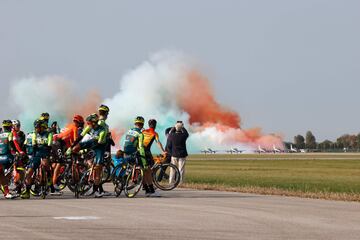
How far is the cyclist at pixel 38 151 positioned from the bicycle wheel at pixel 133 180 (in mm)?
2109

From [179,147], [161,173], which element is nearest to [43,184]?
[161,173]

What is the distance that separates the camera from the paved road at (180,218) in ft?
35.7

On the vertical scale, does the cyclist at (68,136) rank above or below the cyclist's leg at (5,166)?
above

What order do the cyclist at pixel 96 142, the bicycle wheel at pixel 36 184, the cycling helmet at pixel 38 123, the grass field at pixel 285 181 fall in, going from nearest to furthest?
1. the cyclist at pixel 96 142
2. the cycling helmet at pixel 38 123
3. the bicycle wheel at pixel 36 184
4. the grass field at pixel 285 181

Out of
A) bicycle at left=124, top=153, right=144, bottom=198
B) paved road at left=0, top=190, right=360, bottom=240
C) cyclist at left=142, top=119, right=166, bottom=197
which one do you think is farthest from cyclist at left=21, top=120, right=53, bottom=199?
cyclist at left=142, top=119, right=166, bottom=197

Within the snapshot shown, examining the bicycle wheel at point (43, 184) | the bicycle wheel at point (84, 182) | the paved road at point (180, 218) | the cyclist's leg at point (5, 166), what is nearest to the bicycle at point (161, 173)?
the bicycle wheel at point (84, 182)

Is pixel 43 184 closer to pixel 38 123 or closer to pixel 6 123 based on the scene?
pixel 38 123

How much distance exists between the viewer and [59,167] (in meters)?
20.3

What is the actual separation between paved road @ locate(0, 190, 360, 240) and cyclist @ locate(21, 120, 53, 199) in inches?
41.8

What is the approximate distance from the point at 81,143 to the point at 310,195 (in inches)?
240

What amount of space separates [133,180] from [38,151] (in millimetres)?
2554

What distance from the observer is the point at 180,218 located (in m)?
13.2

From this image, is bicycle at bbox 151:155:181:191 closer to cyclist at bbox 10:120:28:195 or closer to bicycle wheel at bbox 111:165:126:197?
bicycle wheel at bbox 111:165:126:197

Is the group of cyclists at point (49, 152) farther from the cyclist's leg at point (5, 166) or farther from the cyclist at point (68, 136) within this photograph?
the cyclist at point (68, 136)
